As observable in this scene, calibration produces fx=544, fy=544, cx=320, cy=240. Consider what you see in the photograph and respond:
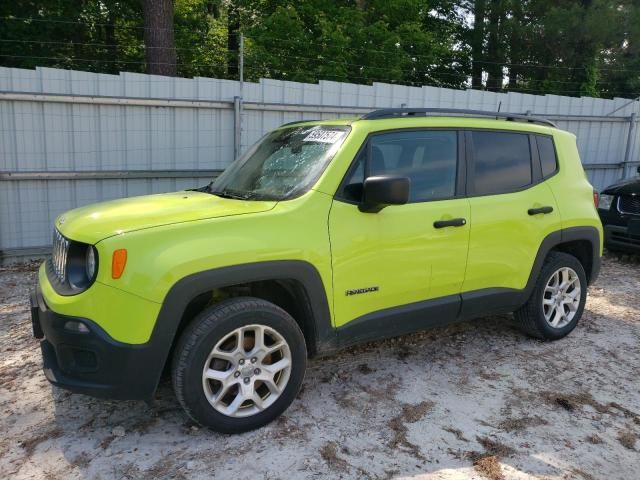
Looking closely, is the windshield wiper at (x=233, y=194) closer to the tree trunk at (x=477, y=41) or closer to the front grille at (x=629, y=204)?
the front grille at (x=629, y=204)

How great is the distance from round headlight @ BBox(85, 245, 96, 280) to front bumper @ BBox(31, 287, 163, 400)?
24cm

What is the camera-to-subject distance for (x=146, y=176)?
721 cm

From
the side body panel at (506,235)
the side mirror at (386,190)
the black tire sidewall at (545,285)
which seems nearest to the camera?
the side mirror at (386,190)

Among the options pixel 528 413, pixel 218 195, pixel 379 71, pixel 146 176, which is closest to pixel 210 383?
pixel 218 195

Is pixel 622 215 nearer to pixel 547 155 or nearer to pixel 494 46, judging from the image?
pixel 547 155

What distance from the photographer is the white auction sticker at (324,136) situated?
355 cm

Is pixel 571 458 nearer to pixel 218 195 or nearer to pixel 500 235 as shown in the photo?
pixel 500 235

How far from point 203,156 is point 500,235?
4.68m

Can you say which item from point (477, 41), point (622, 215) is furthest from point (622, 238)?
point (477, 41)

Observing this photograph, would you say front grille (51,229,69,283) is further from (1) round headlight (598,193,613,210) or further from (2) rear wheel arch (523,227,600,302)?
(1) round headlight (598,193,613,210)

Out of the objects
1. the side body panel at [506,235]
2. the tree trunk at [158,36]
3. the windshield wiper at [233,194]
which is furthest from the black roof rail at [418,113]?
the tree trunk at [158,36]

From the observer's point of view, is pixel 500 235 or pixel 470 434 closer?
pixel 470 434

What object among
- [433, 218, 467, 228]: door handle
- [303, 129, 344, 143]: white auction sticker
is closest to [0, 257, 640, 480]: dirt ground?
[433, 218, 467, 228]: door handle

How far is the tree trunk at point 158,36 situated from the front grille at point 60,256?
25.4 feet
